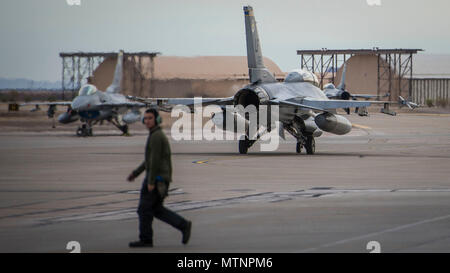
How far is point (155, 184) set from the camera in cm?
1127

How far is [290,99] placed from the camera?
33406 mm

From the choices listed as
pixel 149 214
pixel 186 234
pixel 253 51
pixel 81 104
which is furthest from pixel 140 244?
pixel 81 104

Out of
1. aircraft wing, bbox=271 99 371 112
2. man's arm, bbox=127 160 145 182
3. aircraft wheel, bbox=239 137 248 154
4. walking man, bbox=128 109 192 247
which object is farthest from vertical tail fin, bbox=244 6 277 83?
walking man, bbox=128 109 192 247

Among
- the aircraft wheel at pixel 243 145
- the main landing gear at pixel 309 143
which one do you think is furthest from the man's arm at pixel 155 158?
the main landing gear at pixel 309 143

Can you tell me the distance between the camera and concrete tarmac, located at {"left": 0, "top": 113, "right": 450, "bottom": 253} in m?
11.7

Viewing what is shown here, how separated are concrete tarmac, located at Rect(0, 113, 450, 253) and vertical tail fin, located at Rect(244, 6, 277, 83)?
363cm

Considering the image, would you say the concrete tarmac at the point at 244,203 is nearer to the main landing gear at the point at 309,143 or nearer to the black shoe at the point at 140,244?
the black shoe at the point at 140,244

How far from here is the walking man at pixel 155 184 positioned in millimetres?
11242

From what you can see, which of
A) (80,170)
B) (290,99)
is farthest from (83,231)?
(290,99)

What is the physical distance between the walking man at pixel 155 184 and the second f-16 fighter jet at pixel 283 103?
68.9ft

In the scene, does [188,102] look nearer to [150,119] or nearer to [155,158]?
[150,119]
